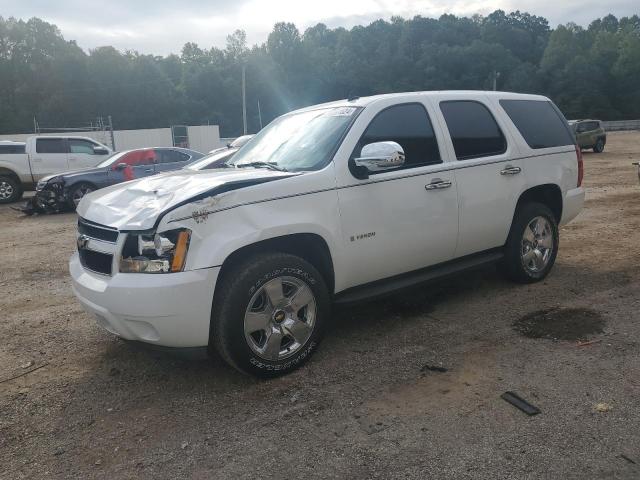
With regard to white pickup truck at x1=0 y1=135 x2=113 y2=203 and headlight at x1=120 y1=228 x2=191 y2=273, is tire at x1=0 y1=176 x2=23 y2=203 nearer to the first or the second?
white pickup truck at x1=0 y1=135 x2=113 y2=203

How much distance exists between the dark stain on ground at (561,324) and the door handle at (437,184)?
1.28 m

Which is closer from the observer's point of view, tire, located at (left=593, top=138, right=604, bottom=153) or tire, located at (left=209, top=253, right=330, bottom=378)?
tire, located at (left=209, top=253, right=330, bottom=378)

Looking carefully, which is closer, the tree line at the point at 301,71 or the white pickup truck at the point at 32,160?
the white pickup truck at the point at 32,160

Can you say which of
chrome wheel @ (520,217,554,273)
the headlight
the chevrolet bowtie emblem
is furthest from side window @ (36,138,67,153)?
chrome wheel @ (520,217,554,273)

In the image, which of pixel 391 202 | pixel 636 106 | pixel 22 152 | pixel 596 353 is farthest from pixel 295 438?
pixel 636 106

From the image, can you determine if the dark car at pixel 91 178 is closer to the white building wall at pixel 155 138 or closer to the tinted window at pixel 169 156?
the tinted window at pixel 169 156

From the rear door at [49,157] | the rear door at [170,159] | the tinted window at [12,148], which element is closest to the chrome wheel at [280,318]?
the rear door at [170,159]

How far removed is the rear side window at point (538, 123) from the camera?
524 cm

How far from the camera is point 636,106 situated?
80.9 meters

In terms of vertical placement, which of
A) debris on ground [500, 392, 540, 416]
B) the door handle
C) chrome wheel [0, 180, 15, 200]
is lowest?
chrome wheel [0, 180, 15, 200]

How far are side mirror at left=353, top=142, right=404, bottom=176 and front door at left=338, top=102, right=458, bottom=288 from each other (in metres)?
0.15

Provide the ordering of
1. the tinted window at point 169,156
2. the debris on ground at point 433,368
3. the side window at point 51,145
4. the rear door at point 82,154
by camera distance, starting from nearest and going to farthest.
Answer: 1. the debris on ground at point 433,368
2. the tinted window at point 169,156
3. the side window at point 51,145
4. the rear door at point 82,154

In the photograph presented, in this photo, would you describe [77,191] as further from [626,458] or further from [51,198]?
[626,458]

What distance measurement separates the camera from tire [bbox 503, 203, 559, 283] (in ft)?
17.0
